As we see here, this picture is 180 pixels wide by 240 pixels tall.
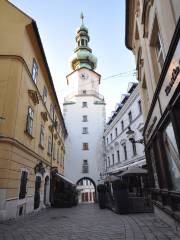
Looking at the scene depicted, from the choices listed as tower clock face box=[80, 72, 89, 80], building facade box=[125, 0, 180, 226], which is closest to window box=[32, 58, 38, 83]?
building facade box=[125, 0, 180, 226]

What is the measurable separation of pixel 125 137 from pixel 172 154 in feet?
54.0

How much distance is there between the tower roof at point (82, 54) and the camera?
132 feet

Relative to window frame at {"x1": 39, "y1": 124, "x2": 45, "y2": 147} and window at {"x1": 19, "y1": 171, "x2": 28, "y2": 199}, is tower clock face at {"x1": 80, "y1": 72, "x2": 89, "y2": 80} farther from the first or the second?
window at {"x1": 19, "y1": 171, "x2": 28, "y2": 199}

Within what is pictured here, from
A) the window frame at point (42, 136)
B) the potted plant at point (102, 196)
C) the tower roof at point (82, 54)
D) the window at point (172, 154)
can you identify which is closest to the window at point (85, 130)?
the tower roof at point (82, 54)

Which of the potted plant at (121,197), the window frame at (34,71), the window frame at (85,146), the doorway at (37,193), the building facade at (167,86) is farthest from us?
the window frame at (85,146)

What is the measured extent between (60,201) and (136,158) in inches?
317

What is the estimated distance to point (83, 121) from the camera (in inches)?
1328

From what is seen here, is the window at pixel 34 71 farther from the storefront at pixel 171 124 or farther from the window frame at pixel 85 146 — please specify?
the window frame at pixel 85 146

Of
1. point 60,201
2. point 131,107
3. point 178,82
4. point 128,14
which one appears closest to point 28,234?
point 178,82

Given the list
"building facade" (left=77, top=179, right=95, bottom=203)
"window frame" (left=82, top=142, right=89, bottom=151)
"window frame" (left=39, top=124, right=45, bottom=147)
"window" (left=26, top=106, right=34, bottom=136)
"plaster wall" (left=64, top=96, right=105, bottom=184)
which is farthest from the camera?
"building facade" (left=77, top=179, right=95, bottom=203)

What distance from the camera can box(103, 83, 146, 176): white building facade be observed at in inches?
712

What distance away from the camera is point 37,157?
46.2ft

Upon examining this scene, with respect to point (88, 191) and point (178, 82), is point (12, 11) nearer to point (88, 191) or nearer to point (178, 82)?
point (178, 82)

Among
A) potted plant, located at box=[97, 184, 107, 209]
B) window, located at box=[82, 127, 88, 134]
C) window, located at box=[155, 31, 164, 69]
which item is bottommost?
potted plant, located at box=[97, 184, 107, 209]
